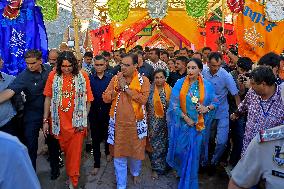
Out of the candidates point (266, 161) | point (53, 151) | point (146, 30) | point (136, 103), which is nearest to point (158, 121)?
point (136, 103)

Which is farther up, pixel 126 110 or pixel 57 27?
pixel 57 27

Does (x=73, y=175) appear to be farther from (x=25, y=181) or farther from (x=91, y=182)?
(x=25, y=181)

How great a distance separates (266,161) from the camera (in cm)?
172

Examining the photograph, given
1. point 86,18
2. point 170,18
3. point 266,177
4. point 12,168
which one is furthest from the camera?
point 170,18

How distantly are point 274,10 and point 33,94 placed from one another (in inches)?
165

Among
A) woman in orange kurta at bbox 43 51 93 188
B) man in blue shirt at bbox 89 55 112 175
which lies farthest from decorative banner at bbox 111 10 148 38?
woman in orange kurta at bbox 43 51 93 188

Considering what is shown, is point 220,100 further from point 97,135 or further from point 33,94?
point 33,94

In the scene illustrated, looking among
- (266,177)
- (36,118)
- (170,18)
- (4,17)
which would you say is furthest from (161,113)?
(170,18)

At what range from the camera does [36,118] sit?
484cm

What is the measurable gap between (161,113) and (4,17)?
8.78ft

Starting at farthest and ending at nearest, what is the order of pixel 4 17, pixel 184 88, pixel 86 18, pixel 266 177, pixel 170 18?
pixel 170 18 → pixel 86 18 → pixel 4 17 → pixel 184 88 → pixel 266 177

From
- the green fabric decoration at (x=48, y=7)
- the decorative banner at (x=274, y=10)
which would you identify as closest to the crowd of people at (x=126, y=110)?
the decorative banner at (x=274, y=10)

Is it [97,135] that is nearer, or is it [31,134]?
[31,134]

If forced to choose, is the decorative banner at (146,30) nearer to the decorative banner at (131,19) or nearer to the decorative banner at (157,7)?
the decorative banner at (131,19)
